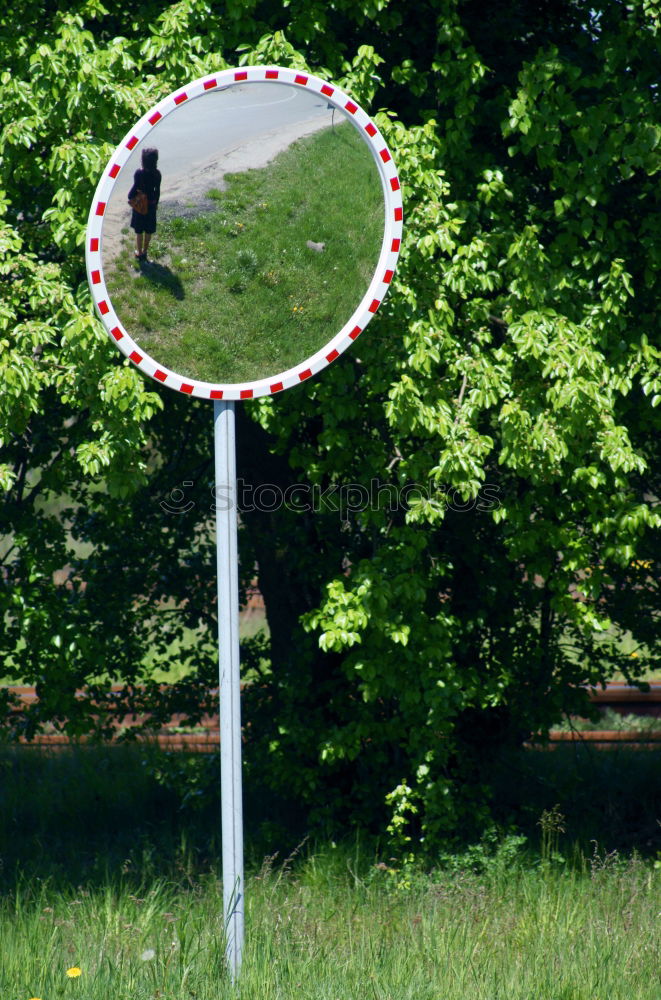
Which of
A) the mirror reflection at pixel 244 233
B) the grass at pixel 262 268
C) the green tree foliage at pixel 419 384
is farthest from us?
the green tree foliage at pixel 419 384

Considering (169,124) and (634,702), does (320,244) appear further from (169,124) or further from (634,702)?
(634,702)

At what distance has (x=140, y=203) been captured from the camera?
354 cm

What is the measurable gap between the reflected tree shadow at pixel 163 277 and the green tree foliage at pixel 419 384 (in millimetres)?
841

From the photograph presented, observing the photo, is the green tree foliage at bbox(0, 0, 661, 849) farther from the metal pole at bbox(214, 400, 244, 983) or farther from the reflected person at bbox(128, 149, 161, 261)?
the metal pole at bbox(214, 400, 244, 983)

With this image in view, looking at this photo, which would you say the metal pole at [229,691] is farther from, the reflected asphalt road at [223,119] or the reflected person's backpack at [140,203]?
the reflected asphalt road at [223,119]

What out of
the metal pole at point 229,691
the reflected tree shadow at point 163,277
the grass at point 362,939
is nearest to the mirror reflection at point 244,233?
the reflected tree shadow at point 163,277

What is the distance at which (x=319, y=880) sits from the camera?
580 centimetres

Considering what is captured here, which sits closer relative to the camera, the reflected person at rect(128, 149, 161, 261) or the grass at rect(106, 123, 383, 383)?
the reflected person at rect(128, 149, 161, 261)

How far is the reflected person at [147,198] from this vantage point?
3469mm

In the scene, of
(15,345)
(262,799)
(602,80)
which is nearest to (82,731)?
(262,799)

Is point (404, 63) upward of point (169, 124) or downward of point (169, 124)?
upward

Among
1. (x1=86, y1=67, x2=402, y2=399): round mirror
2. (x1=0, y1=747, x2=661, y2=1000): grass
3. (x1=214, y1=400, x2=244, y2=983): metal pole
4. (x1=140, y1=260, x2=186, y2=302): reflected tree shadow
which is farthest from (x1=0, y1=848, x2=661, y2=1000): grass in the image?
(x1=140, y1=260, x2=186, y2=302): reflected tree shadow

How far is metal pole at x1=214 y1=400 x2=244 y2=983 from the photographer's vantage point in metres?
3.44

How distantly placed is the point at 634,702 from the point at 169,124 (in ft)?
34.6
